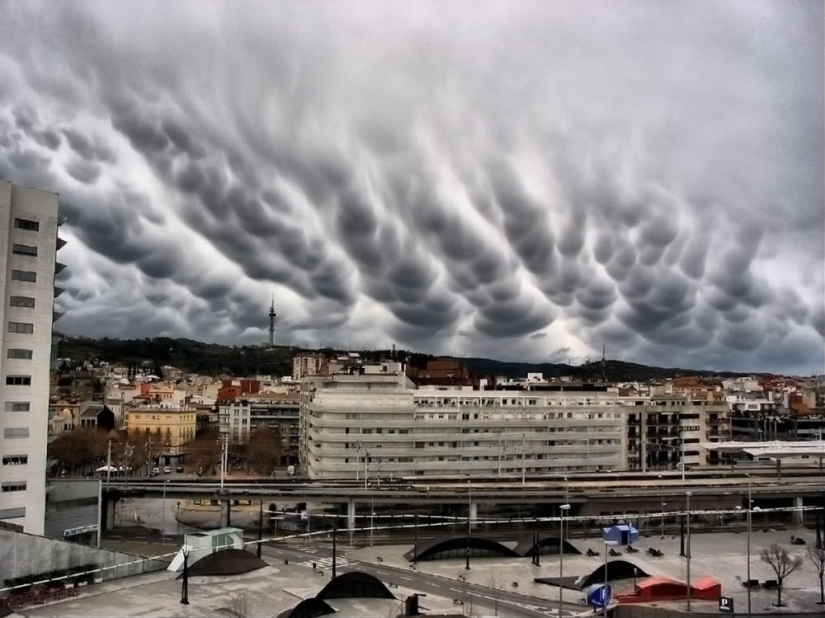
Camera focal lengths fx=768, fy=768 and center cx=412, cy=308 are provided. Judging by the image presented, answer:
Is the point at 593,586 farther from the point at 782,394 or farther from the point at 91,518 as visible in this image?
the point at 782,394

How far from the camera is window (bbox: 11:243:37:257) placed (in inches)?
2374

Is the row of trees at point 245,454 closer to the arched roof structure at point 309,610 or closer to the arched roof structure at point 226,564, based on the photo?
the arched roof structure at point 226,564

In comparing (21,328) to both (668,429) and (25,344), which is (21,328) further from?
(668,429)

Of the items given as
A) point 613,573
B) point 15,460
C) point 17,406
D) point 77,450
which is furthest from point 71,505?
point 77,450

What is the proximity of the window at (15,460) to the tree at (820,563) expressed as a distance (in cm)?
5796

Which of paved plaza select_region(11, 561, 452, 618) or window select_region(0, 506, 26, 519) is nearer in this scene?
paved plaza select_region(11, 561, 452, 618)

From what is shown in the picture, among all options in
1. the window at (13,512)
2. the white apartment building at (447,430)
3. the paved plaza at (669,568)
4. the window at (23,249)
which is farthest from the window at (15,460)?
the white apartment building at (447,430)

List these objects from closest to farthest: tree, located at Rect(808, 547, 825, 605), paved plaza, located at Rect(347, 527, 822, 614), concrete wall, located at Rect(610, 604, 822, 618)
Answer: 1. concrete wall, located at Rect(610, 604, 822, 618)
2. tree, located at Rect(808, 547, 825, 605)
3. paved plaza, located at Rect(347, 527, 822, 614)

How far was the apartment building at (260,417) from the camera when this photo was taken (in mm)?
146500

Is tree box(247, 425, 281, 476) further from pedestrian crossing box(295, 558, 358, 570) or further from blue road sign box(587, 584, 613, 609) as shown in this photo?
blue road sign box(587, 584, 613, 609)

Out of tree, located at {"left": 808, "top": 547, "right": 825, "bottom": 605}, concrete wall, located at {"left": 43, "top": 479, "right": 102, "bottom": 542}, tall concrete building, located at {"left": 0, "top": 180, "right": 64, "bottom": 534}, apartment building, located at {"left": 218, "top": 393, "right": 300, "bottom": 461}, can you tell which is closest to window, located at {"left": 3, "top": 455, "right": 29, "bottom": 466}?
tall concrete building, located at {"left": 0, "top": 180, "right": 64, "bottom": 534}

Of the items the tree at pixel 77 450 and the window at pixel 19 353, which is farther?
the tree at pixel 77 450

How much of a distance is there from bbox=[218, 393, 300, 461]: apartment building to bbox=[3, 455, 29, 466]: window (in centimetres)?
8579

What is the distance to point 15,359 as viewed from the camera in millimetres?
59906
